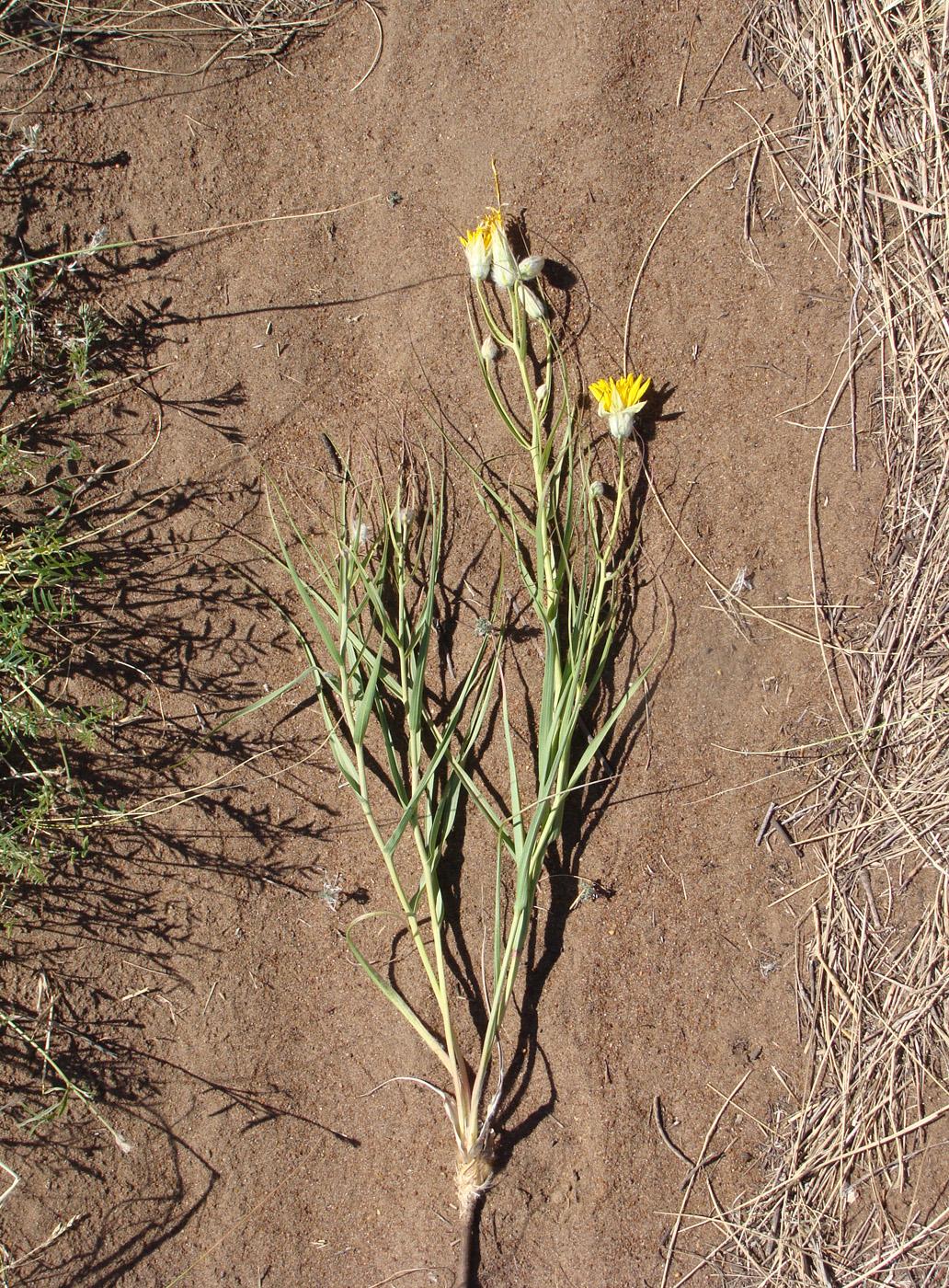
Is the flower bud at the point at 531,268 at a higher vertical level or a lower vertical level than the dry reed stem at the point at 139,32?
lower

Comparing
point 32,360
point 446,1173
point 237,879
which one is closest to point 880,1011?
point 446,1173

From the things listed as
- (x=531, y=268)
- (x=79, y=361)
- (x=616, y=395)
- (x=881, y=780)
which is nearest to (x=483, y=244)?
(x=531, y=268)

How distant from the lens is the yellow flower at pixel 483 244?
1.58 meters

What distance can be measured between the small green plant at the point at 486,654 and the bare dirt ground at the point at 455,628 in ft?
0.23

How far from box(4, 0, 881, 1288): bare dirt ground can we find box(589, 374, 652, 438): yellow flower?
0.13 m

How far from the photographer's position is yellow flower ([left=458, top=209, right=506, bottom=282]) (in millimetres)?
1575

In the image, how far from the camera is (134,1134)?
5.50 ft

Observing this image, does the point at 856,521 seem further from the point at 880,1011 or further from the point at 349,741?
the point at 349,741

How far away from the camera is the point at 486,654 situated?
1.69m

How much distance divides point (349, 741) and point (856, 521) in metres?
1.05

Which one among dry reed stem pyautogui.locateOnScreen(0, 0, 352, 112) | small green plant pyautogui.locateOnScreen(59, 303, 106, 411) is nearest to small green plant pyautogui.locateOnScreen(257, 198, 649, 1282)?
small green plant pyautogui.locateOnScreen(59, 303, 106, 411)

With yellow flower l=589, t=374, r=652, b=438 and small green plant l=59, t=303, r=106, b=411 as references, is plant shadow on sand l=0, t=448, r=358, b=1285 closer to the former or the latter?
small green plant l=59, t=303, r=106, b=411

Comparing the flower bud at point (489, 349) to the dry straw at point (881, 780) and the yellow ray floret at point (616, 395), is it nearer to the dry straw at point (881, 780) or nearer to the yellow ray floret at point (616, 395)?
the yellow ray floret at point (616, 395)

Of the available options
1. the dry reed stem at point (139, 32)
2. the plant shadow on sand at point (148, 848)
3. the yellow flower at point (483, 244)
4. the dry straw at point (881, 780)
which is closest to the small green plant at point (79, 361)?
the plant shadow on sand at point (148, 848)
